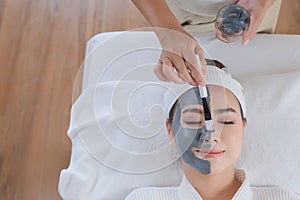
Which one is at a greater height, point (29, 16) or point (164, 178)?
point (29, 16)

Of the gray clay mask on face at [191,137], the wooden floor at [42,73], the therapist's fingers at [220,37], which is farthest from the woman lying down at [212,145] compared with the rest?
the wooden floor at [42,73]

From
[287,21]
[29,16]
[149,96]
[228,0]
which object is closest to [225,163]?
[149,96]

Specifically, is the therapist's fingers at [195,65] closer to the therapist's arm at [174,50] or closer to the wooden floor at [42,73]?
the therapist's arm at [174,50]

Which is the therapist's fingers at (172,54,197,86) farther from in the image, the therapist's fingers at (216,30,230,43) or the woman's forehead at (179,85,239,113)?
the therapist's fingers at (216,30,230,43)

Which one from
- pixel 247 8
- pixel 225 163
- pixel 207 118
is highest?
pixel 247 8

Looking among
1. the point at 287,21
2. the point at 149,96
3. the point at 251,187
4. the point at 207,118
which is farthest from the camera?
the point at 287,21

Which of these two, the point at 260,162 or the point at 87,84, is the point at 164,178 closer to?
the point at 260,162

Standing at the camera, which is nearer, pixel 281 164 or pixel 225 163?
pixel 225 163

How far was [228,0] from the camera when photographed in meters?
1.19

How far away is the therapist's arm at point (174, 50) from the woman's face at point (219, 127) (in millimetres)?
85

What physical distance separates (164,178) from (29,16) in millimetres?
1115

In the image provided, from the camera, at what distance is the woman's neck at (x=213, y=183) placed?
1141 mm

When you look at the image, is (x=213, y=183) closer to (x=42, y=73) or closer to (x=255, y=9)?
(x=255, y=9)

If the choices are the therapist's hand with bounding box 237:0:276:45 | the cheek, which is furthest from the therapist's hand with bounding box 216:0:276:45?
the cheek
